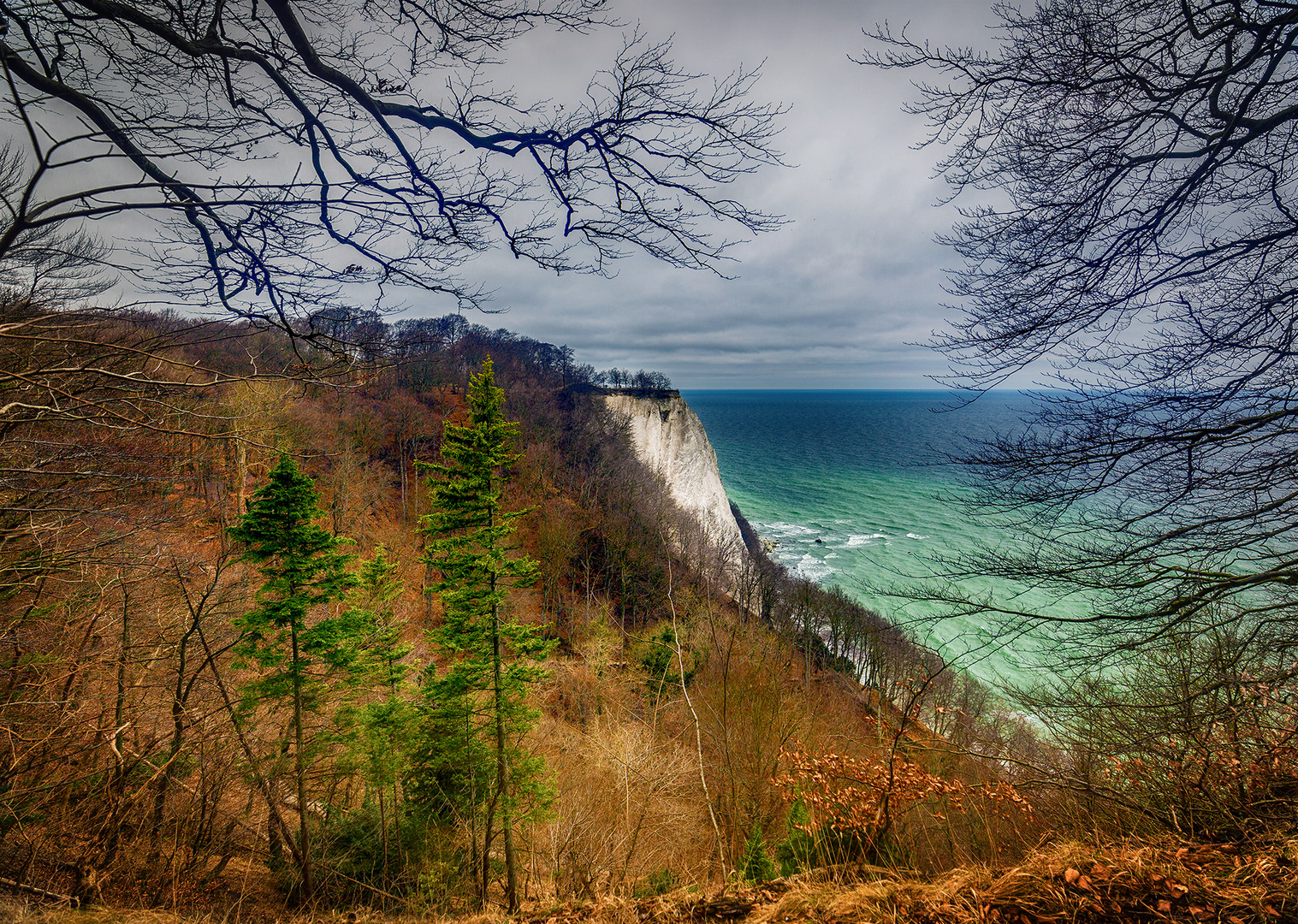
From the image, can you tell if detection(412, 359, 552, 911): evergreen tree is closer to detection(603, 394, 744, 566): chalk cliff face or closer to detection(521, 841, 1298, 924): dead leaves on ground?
detection(521, 841, 1298, 924): dead leaves on ground

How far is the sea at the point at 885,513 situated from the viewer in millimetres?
4625

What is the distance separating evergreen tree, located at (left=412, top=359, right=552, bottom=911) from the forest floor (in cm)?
664

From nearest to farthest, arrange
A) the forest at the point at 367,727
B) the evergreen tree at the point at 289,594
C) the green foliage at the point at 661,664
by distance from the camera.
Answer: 1. the forest at the point at 367,727
2. the evergreen tree at the point at 289,594
3. the green foliage at the point at 661,664

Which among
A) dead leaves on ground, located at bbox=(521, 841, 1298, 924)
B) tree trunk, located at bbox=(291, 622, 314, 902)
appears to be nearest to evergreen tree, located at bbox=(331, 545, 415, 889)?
tree trunk, located at bbox=(291, 622, 314, 902)

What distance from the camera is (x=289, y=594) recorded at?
829 cm

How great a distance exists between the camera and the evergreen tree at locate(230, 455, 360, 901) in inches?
317

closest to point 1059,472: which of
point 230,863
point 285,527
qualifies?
point 285,527

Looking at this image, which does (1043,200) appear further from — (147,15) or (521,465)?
(521,465)

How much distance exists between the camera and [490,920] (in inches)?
125

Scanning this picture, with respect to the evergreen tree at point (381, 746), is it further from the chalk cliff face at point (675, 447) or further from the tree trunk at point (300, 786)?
the chalk cliff face at point (675, 447)

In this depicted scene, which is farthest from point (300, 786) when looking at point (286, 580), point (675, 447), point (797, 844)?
point (675, 447)

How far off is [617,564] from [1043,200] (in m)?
27.8

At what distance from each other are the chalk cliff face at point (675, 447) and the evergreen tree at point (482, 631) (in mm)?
34332

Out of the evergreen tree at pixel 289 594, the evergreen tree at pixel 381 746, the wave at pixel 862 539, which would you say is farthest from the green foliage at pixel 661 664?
the wave at pixel 862 539
